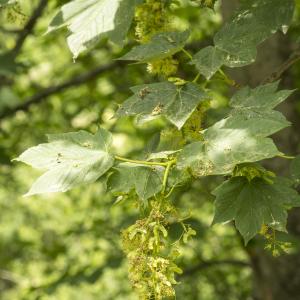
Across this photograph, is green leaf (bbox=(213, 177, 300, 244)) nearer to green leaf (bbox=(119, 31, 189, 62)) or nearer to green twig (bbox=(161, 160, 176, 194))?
green twig (bbox=(161, 160, 176, 194))

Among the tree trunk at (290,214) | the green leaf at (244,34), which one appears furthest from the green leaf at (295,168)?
the tree trunk at (290,214)

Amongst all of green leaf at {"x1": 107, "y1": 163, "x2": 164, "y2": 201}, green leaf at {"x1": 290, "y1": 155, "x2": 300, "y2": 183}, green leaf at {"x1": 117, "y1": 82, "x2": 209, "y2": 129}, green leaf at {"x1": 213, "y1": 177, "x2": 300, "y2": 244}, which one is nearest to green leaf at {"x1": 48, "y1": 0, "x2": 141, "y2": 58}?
green leaf at {"x1": 117, "y1": 82, "x2": 209, "y2": 129}

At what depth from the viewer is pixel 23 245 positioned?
4.70 m

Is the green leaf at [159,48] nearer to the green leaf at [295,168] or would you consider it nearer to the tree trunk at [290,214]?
→ the green leaf at [295,168]

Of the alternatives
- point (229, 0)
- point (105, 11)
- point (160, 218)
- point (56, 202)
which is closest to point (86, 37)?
point (105, 11)

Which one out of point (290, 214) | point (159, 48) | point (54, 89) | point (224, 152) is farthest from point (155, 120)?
point (224, 152)

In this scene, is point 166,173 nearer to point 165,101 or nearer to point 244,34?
point 165,101

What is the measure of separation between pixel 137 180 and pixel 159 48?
1.28ft

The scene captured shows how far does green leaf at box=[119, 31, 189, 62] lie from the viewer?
159 cm

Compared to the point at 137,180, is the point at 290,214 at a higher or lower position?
lower

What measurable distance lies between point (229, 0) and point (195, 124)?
70.9 inches

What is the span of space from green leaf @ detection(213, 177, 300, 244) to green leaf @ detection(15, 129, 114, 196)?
12.6 inches

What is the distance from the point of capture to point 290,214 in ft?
11.8

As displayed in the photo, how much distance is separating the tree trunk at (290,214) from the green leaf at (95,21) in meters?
2.00
